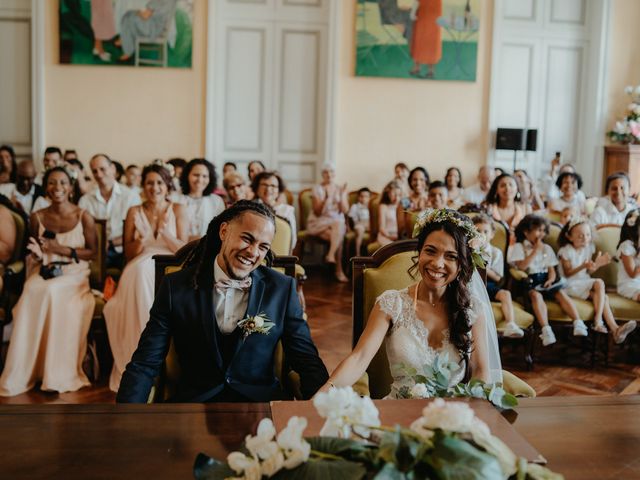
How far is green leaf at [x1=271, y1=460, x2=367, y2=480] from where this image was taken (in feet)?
4.09

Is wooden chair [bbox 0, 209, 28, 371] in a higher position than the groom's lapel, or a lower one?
lower

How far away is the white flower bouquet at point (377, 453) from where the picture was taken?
1.22 metres

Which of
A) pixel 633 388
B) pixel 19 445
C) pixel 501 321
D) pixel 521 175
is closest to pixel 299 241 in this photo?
pixel 521 175

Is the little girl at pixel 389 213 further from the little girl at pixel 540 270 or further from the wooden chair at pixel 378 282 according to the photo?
the wooden chair at pixel 378 282

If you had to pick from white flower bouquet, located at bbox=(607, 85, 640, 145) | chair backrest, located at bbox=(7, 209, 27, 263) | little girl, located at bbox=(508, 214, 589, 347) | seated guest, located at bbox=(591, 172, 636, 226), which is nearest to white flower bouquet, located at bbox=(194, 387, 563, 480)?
little girl, located at bbox=(508, 214, 589, 347)

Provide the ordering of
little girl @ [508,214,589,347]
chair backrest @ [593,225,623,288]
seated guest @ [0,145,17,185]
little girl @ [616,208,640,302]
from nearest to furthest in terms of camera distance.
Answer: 1. little girl @ [508,214,589,347]
2. little girl @ [616,208,640,302]
3. chair backrest @ [593,225,623,288]
4. seated guest @ [0,145,17,185]

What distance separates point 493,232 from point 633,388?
4.60ft

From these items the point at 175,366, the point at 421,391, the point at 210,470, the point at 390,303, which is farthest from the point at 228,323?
the point at 210,470

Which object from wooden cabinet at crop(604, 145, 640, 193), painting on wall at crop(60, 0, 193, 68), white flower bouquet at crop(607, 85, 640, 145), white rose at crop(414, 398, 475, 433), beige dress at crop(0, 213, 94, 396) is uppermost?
painting on wall at crop(60, 0, 193, 68)

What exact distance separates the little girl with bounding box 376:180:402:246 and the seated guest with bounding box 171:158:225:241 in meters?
2.74

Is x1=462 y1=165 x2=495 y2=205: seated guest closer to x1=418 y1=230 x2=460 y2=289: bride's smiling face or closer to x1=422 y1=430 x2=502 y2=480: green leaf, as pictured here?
x1=418 y1=230 x2=460 y2=289: bride's smiling face

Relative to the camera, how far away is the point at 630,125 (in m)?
9.99

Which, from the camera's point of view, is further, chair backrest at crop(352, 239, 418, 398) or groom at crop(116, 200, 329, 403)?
chair backrest at crop(352, 239, 418, 398)

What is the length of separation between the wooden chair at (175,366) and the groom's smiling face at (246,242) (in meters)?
0.28
